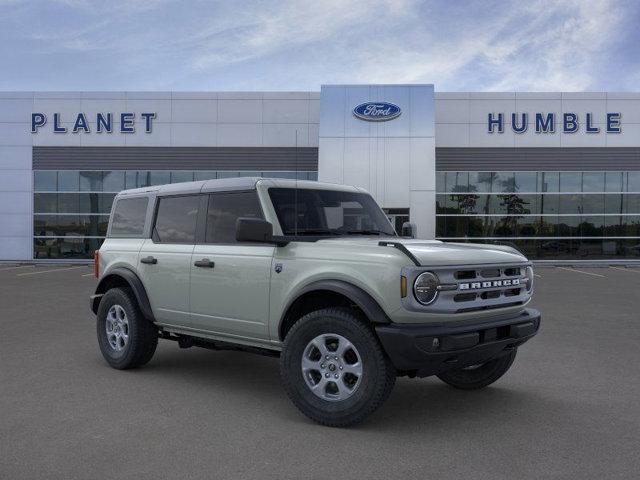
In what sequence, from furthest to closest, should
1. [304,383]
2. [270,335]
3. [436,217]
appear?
[436,217]
[270,335]
[304,383]

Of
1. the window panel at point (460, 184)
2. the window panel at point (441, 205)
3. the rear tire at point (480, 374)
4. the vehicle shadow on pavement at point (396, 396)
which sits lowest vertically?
the vehicle shadow on pavement at point (396, 396)

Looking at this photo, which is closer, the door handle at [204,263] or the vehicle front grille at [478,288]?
the vehicle front grille at [478,288]

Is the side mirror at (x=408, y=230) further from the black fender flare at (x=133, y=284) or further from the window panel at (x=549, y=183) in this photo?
the window panel at (x=549, y=183)

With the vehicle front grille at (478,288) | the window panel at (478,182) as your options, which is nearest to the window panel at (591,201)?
the window panel at (478,182)

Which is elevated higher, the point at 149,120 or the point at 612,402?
the point at 149,120

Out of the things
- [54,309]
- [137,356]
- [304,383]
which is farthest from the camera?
[54,309]

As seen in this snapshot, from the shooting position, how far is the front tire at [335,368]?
4.37m

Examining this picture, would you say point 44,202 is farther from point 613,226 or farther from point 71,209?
point 613,226

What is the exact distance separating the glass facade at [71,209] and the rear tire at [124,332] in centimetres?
2280

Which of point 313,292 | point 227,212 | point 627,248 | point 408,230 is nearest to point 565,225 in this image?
point 627,248

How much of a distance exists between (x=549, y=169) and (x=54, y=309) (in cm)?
2317

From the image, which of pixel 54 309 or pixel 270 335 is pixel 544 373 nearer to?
pixel 270 335

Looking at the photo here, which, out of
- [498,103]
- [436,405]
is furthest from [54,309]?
[498,103]

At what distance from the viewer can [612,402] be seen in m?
5.32
